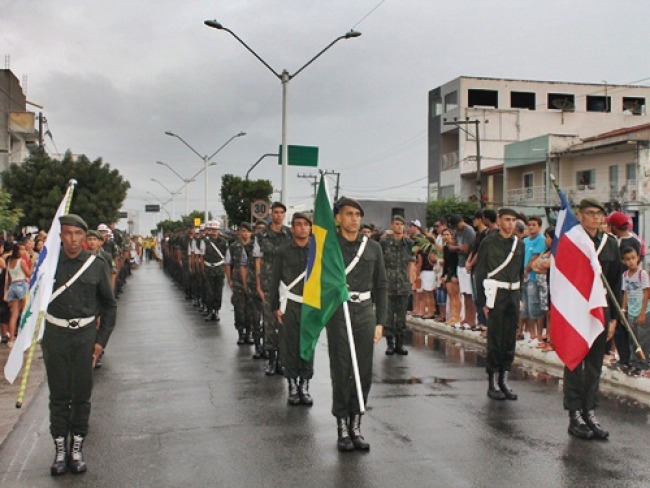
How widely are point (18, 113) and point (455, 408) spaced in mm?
52408

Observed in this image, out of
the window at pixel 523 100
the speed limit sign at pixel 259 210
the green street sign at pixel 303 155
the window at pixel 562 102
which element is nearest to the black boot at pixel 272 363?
the green street sign at pixel 303 155

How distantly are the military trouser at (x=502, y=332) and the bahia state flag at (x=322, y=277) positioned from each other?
243 cm

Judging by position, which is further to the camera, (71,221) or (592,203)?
(592,203)

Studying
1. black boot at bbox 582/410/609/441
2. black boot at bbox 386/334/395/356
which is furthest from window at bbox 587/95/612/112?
black boot at bbox 582/410/609/441

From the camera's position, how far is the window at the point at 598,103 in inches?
2515

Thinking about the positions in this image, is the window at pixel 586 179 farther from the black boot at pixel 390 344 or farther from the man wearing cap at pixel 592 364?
the man wearing cap at pixel 592 364

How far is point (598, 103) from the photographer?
211 feet

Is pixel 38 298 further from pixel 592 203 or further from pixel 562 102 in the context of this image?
pixel 562 102

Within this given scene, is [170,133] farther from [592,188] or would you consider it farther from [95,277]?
[95,277]

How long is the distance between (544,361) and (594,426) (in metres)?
4.13

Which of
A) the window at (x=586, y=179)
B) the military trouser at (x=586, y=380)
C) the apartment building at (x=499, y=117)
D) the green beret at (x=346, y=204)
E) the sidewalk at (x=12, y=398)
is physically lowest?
the sidewalk at (x=12, y=398)

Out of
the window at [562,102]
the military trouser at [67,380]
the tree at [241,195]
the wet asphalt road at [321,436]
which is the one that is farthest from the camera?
the window at [562,102]

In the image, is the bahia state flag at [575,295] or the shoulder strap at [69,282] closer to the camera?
the shoulder strap at [69,282]

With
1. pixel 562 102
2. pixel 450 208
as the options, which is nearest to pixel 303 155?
pixel 450 208
